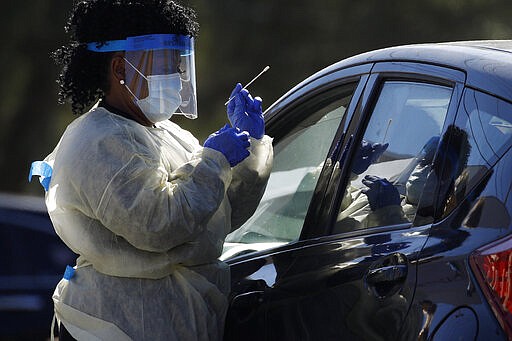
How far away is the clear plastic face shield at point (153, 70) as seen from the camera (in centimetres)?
343

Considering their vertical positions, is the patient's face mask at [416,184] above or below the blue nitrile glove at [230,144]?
below

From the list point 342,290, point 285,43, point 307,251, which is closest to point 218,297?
point 307,251

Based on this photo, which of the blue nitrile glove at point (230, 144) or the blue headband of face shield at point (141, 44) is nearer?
the blue nitrile glove at point (230, 144)

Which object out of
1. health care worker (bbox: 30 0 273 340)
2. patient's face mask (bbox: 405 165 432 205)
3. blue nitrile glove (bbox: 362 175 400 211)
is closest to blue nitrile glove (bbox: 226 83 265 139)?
health care worker (bbox: 30 0 273 340)

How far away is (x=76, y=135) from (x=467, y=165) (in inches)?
47.8

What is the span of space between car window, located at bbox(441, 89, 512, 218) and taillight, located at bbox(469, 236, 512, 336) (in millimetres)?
244

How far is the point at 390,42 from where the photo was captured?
1634 centimetres

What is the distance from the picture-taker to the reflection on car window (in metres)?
3.55

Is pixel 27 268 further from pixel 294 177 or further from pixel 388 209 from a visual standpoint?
pixel 388 209

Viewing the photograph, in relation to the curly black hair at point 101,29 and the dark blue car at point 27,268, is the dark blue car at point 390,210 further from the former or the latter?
the dark blue car at point 27,268

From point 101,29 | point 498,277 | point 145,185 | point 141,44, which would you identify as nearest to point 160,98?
point 141,44

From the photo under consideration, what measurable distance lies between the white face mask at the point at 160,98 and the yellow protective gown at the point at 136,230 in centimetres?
6

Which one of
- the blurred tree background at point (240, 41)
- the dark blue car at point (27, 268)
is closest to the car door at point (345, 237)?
the dark blue car at point (27, 268)

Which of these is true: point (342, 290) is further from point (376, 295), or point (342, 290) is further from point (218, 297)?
point (218, 297)
